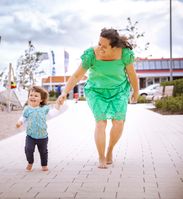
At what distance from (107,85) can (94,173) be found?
1041 mm

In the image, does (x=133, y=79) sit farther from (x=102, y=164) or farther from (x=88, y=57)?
(x=102, y=164)

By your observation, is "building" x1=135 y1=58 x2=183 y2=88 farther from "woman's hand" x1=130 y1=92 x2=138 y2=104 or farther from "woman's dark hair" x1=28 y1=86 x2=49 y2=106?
"woman's dark hair" x1=28 y1=86 x2=49 y2=106

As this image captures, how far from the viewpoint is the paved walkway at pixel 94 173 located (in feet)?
13.9

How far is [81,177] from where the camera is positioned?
505 centimetres

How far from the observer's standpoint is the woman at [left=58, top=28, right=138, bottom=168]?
5695 millimetres

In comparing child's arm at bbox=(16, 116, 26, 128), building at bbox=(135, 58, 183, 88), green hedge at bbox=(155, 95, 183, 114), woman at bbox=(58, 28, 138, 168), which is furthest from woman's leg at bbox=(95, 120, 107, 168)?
building at bbox=(135, 58, 183, 88)

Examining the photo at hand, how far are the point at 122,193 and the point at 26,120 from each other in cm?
170

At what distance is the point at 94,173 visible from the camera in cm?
529

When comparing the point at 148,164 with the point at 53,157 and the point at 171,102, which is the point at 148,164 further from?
the point at 171,102

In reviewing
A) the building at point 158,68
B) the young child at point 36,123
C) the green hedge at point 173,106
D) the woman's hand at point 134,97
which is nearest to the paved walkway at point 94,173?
the young child at point 36,123

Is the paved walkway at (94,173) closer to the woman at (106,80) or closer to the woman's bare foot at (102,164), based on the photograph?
the woman's bare foot at (102,164)

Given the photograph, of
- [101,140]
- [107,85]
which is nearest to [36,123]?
[101,140]

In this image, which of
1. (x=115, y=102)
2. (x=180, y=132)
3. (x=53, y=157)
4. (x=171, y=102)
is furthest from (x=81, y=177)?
(x=171, y=102)

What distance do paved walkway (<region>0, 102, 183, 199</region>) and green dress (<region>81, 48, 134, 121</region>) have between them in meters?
0.61
